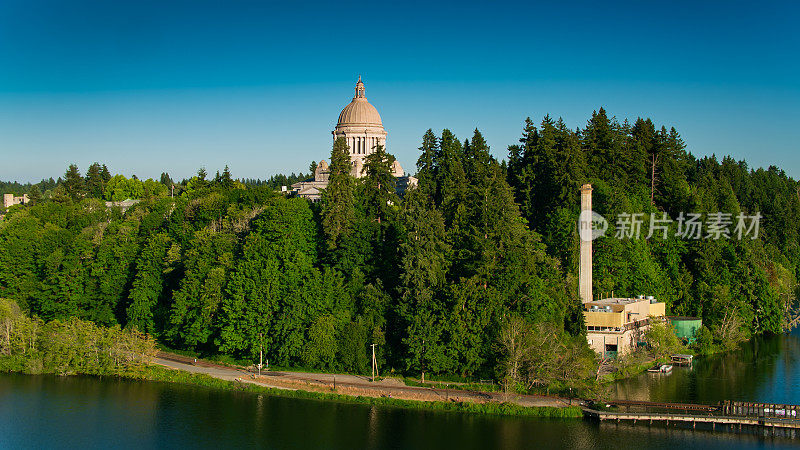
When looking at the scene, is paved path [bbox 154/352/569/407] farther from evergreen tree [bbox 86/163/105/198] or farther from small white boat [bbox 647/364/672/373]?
evergreen tree [bbox 86/163/105/198]

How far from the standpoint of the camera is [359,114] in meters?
79.9

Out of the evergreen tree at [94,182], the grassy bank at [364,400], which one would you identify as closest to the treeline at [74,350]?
the grassy bank at [364,400]

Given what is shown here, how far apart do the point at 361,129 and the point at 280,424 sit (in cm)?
4588

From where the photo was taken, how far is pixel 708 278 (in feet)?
190

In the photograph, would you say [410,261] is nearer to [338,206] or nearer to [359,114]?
[338,206]

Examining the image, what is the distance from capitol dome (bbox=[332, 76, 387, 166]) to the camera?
79.6m

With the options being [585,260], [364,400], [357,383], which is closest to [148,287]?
[357,383]

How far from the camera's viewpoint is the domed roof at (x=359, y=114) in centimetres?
7975

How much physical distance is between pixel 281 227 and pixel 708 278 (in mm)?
30598

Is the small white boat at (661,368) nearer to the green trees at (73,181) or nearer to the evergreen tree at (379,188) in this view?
the evergreen tree at (379,188)

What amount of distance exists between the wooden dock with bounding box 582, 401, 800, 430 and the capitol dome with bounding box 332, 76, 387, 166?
45.5m

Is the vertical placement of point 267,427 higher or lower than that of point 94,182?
lower

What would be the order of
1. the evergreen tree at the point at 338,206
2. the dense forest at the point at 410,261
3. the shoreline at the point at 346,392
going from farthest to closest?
the evergreen tree at the point at 338,206
the dense forest at the point at 410,261
the shoreline at the point at 346,392

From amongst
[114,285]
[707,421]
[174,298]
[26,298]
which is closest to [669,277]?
[707,421]
